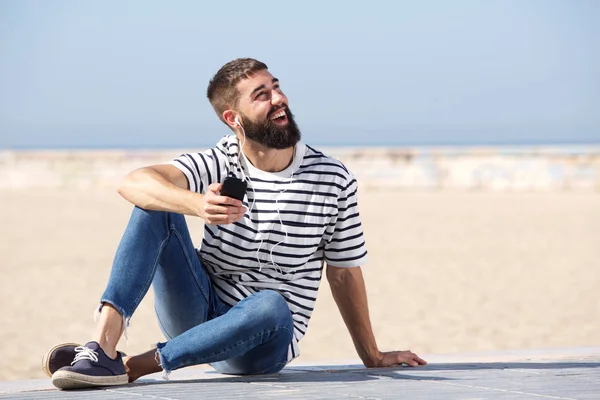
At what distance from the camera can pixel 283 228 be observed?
392 centimetres

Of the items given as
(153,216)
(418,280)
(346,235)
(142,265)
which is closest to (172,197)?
(153,216)

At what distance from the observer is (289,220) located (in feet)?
12.9

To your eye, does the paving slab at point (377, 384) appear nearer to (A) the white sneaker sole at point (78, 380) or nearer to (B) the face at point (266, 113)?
(A) the white sneaker sole at point (78, 380)

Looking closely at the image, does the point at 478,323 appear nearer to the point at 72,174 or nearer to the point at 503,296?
the point at 503,296

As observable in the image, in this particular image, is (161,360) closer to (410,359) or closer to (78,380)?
(78,380)

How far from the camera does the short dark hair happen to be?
4.02 m

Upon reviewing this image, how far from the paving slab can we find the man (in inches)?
3.3

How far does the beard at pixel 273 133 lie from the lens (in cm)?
392

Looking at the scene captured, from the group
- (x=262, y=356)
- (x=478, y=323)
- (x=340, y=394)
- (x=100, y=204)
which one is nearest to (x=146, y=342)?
(x=478, y=323)

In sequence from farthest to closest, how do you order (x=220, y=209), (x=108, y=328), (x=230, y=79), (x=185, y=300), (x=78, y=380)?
(x=230, y=79) < (x=185, y=300) < (x=108, y=328) < (x=78, y=380) < (x=220, y=209)

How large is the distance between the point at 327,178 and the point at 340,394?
849 mm

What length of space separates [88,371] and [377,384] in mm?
967

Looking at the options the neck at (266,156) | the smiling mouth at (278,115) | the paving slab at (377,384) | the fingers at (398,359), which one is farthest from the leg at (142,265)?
the fingers at (398,359)

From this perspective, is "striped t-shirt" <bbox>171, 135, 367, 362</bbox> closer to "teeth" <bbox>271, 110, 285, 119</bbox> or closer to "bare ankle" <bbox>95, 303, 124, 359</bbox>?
"teeth" <bbox>271, 110, 285, 119</bbox>
